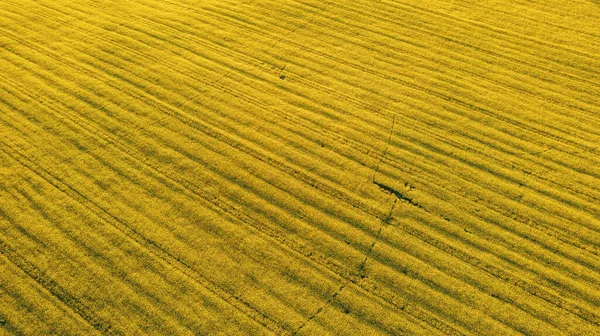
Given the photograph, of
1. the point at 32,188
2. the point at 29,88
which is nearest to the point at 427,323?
the point at 32,188

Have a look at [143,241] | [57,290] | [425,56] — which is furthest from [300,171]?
[425,56]

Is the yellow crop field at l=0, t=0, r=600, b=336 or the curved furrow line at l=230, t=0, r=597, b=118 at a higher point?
the curved furrow line at l=230, t=0, r=597, b=118

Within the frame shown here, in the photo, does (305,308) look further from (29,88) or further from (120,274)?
(29,88)

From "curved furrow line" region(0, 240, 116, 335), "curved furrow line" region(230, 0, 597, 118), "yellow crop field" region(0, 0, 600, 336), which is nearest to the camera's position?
"curved furrow line" region(0, 240, 116, 335)

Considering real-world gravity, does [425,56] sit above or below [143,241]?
above

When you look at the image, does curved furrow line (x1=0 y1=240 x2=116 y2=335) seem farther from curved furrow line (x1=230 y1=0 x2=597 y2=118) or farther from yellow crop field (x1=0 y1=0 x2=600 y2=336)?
curved furrow line (x1=230 y1=0 x2=597 y2=118)

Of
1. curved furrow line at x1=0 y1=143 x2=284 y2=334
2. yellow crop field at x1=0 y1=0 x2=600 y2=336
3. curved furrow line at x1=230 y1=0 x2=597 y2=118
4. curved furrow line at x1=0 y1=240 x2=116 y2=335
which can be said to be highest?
curved furrow line at x1=230 y1=0 x2=597 y2=118

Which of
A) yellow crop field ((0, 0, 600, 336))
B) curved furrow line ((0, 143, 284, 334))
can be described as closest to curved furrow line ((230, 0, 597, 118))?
yellow crop field ((0, 0, 600, 336))

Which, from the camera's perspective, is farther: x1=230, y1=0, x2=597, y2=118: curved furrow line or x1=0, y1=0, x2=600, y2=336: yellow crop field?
x1=230, y1=0, x2=597, y2=118: curved furrow line

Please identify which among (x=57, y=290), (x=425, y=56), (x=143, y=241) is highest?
(x=425, y=56)

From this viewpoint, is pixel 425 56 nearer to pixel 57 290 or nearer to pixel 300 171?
pixel 300 171
